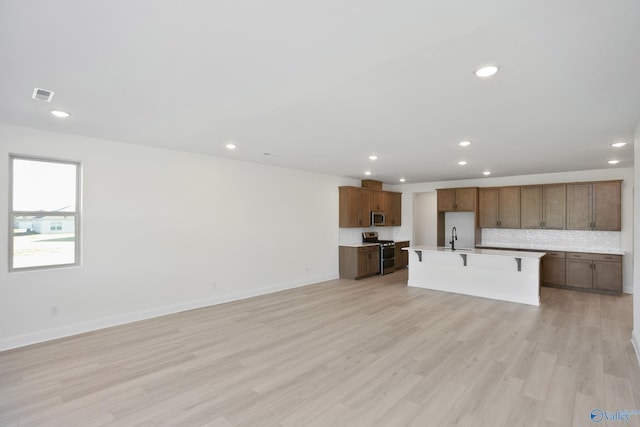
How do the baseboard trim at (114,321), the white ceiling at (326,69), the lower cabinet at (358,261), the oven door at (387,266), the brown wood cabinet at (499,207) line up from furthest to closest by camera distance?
the oven door at (387,266)
the lower cabinet at (358,261)
the brown wood cabinet at (499,207)
the baseboard trim at (114,321)
the white ceiling at (326,69)

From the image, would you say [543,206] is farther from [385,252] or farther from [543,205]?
[385,252]

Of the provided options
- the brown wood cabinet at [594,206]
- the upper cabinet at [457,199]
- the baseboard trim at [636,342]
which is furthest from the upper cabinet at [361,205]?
the baseboard trim at [636,342]

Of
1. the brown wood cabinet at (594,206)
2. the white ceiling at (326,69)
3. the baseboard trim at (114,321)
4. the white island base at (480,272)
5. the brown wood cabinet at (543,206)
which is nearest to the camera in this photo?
the white ceiling at (326,69)

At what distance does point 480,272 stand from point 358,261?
8.74 feet

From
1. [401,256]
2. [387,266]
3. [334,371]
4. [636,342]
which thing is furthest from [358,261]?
[636,342]

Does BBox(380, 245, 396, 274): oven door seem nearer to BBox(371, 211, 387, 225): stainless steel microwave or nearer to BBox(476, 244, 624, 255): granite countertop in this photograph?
BBox(371, 211, 387, 225): stainless steel microwave

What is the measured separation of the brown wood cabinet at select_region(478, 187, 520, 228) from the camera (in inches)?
294

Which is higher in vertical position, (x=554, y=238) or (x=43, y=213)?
(x=43, y=213)

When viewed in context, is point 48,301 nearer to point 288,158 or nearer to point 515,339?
point 288,158

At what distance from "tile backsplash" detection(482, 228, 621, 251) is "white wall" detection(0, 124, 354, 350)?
4.90 m

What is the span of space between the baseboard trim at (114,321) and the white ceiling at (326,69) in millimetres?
2481

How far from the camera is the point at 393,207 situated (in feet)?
30.9

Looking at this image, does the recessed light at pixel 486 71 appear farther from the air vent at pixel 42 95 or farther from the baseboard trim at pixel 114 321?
the baseboard trim at pixel 114 321

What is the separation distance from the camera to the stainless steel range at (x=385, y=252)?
8.43 metres
